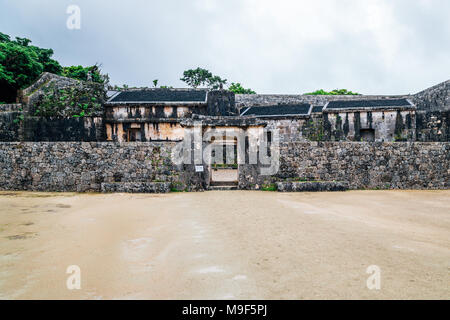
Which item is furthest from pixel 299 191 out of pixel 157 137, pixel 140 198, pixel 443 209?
pixel 157 137

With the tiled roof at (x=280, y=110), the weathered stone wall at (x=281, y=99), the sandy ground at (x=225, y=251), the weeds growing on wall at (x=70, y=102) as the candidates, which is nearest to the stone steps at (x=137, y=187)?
the sandy ground at (x=225, y=251)

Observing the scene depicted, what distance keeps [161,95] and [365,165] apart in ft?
54.3

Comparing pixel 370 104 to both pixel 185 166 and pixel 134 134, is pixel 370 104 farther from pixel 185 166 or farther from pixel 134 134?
pixel 134 134

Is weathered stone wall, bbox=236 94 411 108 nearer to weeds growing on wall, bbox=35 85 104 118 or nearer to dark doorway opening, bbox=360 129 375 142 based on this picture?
dark doorway opening, bbox=360 129 375 142

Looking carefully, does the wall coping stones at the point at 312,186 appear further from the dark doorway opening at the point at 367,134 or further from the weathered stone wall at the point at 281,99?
the weathered stone wall at the point at 281,99

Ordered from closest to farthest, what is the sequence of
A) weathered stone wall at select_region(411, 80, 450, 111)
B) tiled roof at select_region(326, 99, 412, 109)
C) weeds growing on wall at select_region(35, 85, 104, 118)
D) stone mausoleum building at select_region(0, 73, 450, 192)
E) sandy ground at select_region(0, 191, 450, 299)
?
1. sandy ground at select_region(0, 191, 450, 299)
2. stone mausoleum building at select_region(0, 73, 450, 192)
3. weathered stone wall at select_region(411, 80, 450, 111)
4. weeds growing on wall at select_region(35, 85, 104, 118)
5. tiled roof at select_region(326, 99, 412, 109)

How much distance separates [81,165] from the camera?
9945mm

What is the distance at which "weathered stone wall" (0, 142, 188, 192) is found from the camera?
9883mm

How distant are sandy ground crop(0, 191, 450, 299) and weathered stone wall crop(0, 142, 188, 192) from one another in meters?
3.23

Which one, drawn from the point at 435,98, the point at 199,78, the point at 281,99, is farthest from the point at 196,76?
the point at 435,98

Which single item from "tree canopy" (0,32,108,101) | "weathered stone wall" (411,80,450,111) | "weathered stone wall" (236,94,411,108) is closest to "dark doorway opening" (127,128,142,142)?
"tree canopy" (0,32,108,101)

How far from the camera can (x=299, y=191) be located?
380 inches

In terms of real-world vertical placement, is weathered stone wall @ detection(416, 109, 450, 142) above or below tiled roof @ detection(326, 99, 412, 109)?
below
